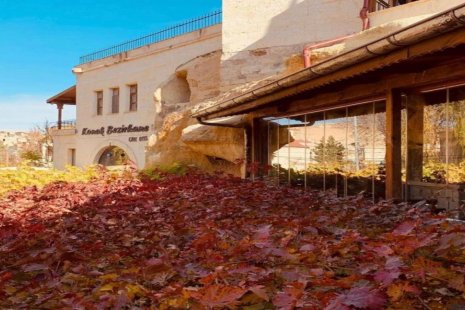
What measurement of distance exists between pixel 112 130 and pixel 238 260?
22100 millimetres

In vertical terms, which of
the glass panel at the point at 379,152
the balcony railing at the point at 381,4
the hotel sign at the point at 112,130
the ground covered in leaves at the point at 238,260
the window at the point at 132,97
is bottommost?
the ground covered in leaves at the point at 238,260

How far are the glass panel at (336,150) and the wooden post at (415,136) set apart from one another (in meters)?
1.44

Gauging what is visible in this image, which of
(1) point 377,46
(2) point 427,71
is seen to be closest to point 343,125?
(2) point 427,71

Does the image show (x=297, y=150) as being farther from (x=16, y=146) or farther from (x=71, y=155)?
(x=16, y=146)

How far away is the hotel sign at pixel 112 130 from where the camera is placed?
71.7ft

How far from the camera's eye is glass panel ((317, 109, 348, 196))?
24.1ft

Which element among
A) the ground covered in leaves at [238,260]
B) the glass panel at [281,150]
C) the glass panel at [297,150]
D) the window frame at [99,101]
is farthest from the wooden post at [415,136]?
the window frame at [99,101]

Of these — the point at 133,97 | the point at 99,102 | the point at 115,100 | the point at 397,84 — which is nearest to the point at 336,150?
the point at 397,84

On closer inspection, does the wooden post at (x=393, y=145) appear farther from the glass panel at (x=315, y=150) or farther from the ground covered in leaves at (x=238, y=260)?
the glass panel at (x=315, y=150)

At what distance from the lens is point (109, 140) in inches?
930

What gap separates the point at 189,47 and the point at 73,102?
1470 centimetres

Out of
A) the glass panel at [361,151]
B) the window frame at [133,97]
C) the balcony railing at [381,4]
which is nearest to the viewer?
the glass panel at [361,151]

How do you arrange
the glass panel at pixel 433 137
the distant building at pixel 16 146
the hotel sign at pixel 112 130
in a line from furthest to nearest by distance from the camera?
1. the distant building at pixel 16 146
2. the hotel sign at pixel 112 130
3. the glass panel at pixel 433 137

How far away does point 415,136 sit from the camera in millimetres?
5930
